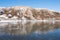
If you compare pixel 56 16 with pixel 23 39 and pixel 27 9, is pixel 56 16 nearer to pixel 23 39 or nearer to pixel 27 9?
pixel 27 9

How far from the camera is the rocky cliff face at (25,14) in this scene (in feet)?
399

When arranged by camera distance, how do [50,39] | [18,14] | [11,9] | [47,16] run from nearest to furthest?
[50,39], [18,14], [11,9], [47,16]

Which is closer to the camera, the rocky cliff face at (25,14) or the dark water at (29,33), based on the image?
the dark water at (29,33)

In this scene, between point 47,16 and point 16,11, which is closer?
point 16,11

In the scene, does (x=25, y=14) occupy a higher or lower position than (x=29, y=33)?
lower

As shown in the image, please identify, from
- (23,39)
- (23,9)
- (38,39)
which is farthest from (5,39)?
(23,9)

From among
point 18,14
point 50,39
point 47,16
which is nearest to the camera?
point 50,39

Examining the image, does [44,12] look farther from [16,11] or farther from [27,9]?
[16,11]

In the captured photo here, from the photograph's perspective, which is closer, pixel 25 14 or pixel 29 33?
pixel 29 33

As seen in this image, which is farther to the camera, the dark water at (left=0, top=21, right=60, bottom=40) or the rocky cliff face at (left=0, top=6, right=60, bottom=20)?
the rocky cliff face at (left=0, top=6, right=60, bottom=20)

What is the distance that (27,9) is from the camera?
479 feet

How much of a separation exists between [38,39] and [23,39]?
220cm

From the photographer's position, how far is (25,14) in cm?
13350

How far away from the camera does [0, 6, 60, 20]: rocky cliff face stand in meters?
122
